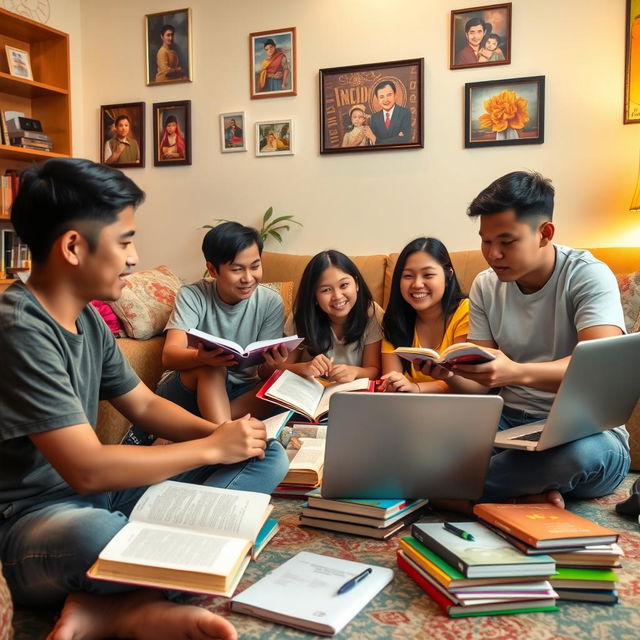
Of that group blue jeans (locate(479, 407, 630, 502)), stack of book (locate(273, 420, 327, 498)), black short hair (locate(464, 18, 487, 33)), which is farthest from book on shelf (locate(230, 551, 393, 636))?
black short hair (locate(464, 18, 487, 33))

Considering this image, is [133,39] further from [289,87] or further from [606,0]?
[606,0]

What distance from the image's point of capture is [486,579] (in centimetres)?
112

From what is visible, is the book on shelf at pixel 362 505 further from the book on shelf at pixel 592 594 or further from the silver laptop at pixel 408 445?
the book on shelf at pixel 592 594

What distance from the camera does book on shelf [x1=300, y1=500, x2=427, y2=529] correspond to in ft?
4.76

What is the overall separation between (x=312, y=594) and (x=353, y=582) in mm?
81

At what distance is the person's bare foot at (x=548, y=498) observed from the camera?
1531mm

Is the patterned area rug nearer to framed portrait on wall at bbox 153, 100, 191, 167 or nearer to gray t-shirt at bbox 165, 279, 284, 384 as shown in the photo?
gray t-shirt at bbox 165, 279, 284, 384

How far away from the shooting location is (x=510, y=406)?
1.80 metres

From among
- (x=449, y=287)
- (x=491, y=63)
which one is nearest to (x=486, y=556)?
(x=449, y=287)

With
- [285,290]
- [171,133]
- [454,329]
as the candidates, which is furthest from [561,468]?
[171,133]

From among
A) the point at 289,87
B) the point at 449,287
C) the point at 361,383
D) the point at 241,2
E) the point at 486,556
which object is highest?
the point at 241,2

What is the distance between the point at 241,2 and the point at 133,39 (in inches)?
27.5

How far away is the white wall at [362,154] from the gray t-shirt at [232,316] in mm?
975

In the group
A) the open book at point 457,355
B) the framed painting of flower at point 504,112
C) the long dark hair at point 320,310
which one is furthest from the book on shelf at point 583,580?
the framed painting of flower at point 504,112
